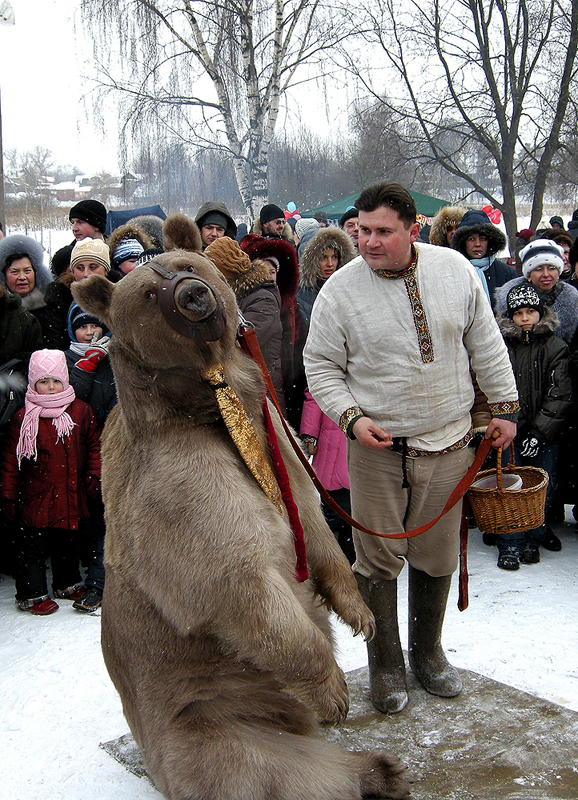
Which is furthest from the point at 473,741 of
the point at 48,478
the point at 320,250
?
the point at 320,250

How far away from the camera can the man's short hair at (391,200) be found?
2.68 m

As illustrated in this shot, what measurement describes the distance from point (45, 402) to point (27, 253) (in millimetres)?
1452

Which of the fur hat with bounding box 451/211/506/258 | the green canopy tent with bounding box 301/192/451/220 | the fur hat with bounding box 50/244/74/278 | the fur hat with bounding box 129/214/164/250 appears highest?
the green canopy tent with bounding box 301/192/451/220

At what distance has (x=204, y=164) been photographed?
1620 centimetres

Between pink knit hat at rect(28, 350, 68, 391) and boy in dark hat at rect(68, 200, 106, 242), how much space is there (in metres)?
1.76

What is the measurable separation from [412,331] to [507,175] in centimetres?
1099

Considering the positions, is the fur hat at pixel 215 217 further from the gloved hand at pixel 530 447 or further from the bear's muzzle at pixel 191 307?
the bear's muzzle at pixel 191 307

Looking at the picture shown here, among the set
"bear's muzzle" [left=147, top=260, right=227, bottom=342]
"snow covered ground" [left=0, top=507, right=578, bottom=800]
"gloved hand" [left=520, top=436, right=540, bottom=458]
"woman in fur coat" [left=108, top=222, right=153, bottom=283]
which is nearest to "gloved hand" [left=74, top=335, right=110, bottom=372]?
"woman in fur coat" [left=108, top=222, right=153, bottom=283]

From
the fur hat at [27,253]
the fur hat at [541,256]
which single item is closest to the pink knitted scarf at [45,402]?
the fur hat at [27,253]

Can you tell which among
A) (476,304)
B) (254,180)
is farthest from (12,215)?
(476,304)

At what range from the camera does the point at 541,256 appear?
17.1 feet

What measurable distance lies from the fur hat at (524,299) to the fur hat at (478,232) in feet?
2.25

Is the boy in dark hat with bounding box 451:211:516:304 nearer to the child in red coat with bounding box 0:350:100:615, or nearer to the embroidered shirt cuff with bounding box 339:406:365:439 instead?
the embroidered shirt cuff with bounding box 339:406:365:439

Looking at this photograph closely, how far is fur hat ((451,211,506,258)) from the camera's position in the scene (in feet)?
17.6
